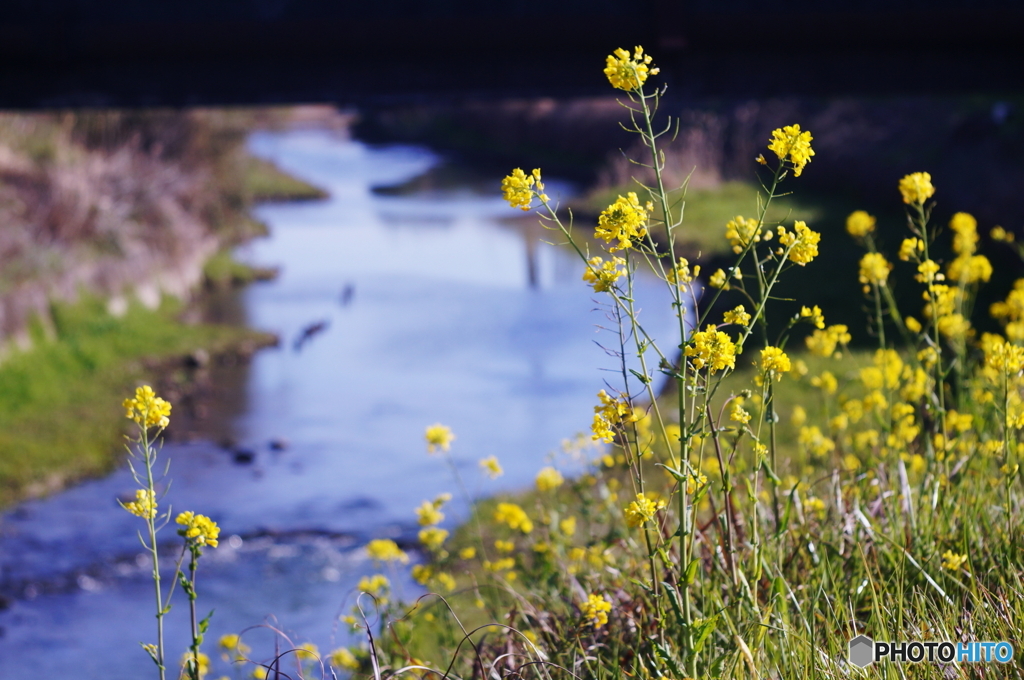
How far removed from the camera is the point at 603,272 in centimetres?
258

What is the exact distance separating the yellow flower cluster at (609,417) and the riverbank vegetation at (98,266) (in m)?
8.97

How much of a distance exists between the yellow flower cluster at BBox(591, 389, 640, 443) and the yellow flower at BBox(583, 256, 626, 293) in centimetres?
28

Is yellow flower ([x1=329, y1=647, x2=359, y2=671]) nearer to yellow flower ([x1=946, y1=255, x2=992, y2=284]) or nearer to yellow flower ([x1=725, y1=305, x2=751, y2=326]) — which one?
yellow flower ([x1=725, y1=305, x2=751, y2=326])

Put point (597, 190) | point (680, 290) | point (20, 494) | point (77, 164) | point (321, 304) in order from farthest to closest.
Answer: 1. point (597, 190)
2. point (321, 304)
3. point (77, 164)
4. point (20, 494)
5. point (680, 290)

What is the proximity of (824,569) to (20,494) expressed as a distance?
29.9 feet

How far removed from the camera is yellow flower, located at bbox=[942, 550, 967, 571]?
120 inches

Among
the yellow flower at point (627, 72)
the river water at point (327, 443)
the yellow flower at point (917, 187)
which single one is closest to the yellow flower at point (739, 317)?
the river water at point (327, 443)

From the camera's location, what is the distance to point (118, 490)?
10328mm

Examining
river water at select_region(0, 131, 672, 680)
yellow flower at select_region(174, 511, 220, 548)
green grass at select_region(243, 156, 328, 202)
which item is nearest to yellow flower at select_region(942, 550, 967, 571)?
river water at select_region(0, 131, 672, 680)

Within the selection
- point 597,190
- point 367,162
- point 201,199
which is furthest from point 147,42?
point 367,162

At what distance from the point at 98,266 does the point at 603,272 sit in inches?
565

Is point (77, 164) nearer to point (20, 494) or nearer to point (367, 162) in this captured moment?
point (20, 494)

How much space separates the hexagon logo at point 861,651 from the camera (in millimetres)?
2801

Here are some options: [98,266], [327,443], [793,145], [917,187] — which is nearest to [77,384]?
[98,266]
